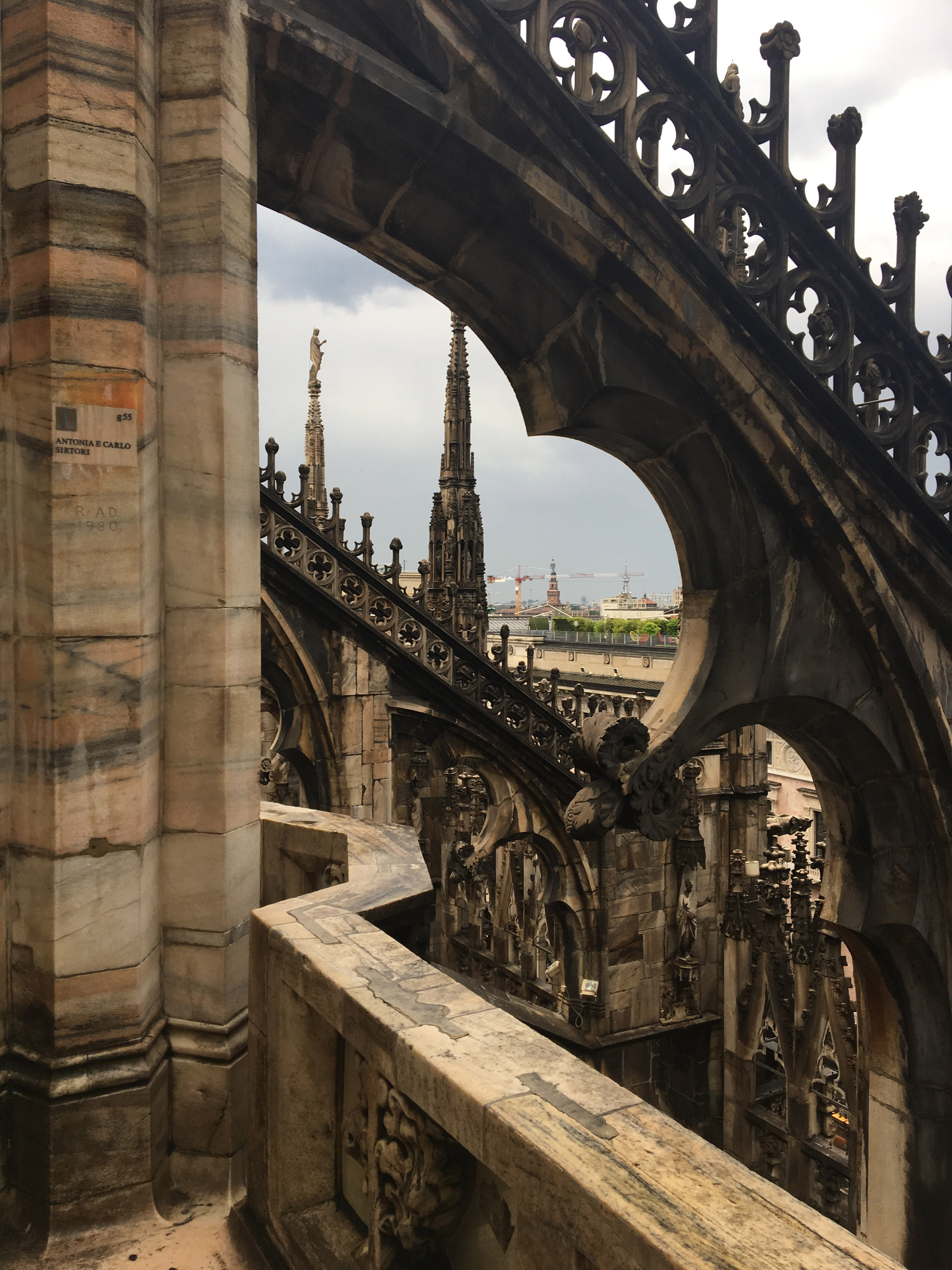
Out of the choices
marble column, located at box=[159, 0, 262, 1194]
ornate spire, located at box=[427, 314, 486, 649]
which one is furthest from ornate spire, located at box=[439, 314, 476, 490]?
marble column, located at box=[159, 0, 262, 1194]

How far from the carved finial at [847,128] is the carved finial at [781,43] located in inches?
14.0

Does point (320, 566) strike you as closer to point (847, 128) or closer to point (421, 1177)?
point (847, 128)

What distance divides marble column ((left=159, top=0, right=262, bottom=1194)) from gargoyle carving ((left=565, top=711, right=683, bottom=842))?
185cm

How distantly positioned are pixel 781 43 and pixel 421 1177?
4.68 meters

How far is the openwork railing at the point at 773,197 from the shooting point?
3557 millimetres

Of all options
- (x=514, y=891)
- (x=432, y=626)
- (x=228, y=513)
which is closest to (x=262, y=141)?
(x=228, y=513)

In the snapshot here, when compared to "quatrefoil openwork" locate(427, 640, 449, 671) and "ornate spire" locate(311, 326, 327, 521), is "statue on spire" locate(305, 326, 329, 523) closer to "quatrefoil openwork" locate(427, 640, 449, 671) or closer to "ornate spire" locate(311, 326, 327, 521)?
"ornate spire" locate(311, 326, 327, 521)

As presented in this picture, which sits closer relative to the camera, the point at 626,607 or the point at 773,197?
the point at 773,197

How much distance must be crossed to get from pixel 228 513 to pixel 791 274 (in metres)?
3.00

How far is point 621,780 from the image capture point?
404 centimetres

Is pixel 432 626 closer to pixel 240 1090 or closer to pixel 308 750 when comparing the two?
pixel 308 750

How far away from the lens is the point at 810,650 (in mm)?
4324

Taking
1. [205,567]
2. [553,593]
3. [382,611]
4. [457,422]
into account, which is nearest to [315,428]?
[457,422]

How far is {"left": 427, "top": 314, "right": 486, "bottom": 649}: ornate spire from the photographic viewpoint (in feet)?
71.8
